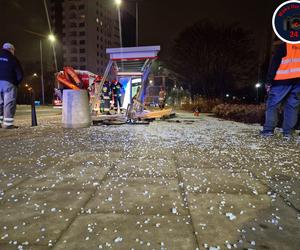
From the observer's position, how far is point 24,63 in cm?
6109

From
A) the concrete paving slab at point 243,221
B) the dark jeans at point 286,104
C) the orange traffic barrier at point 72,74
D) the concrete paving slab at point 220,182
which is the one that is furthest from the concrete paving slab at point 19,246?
the orange traffic barrier at point 72,74

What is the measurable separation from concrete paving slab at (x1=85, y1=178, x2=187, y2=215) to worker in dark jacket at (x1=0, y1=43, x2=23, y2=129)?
19.5 feet

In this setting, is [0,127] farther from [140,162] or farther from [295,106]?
[295,106]

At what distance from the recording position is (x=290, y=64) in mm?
5836

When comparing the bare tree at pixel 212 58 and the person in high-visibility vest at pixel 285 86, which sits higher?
the bare tree at pixel 212 58

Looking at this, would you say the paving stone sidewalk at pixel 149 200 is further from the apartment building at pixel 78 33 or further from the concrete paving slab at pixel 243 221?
the apartment building at pixel 78 33

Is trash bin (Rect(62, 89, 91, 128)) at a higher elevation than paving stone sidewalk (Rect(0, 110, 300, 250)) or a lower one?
higher

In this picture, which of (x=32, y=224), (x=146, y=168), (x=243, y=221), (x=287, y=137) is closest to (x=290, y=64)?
(x=287, y=137)

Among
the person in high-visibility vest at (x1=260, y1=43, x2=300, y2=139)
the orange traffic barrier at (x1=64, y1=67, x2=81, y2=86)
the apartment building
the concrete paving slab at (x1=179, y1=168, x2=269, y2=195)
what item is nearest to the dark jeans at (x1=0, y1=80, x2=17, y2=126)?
the orange traffic barrier at (x1=64, y1=67, x2=81, y2=86)

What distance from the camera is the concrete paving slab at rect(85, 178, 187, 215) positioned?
209 cm

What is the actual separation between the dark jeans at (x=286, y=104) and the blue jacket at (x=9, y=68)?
6906mm

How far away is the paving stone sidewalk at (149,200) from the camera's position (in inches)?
65.7

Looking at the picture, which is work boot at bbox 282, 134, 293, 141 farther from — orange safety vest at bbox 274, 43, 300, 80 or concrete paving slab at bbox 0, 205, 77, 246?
concrete paving slab at bbox 0, 205, 77, 246

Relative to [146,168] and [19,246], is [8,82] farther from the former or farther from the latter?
[19,246]
